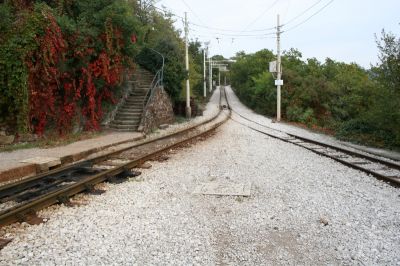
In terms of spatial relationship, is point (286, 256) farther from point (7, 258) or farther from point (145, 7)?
point (145, 7)

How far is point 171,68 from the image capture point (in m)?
24.3

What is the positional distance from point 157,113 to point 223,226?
15.4m

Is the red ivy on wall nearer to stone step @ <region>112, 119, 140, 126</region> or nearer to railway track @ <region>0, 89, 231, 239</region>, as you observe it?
stone step @ <region>112, 119, 140, 126</region>

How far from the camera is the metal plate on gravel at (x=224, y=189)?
6.91 meters

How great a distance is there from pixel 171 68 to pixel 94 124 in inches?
378

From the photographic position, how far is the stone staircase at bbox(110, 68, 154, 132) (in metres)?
17.1

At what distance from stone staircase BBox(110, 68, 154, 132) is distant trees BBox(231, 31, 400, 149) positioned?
9.49 metres

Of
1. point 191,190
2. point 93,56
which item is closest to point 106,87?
point 93,56

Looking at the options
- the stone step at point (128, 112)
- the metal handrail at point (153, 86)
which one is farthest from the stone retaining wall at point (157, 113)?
the stone step at point (128, 112)

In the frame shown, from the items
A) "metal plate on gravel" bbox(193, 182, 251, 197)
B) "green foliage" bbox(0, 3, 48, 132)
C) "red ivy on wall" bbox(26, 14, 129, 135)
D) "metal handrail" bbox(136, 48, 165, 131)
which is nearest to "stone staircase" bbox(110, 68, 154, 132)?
"metal handrail" bbox(136, 48, 165, 131)

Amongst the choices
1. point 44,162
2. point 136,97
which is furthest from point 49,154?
point 136,97

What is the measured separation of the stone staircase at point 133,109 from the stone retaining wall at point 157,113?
1.34ft

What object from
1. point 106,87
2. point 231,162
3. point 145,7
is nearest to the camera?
point 231,162

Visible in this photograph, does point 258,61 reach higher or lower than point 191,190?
higher
